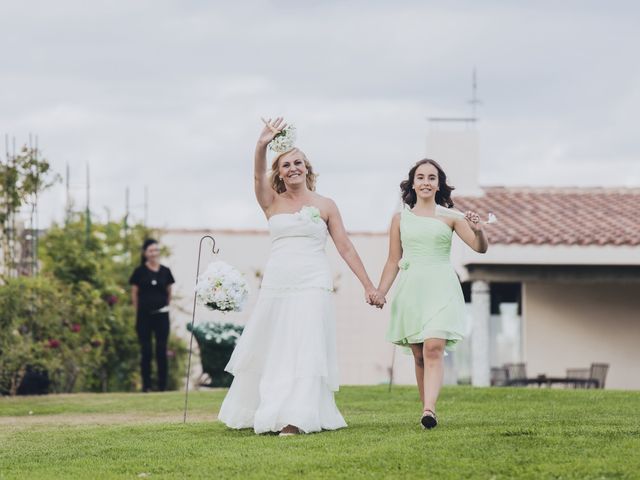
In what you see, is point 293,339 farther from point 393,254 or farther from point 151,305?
point 151,305

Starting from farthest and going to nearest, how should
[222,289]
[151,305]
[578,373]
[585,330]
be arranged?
1. [585,330]
2. [578,373]
3. [151,305]
4. [222,289]

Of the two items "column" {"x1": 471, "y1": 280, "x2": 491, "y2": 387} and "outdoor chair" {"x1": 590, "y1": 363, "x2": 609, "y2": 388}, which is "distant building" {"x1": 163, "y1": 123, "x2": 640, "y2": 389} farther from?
"outdoor chair" {"x1": 590, "y1": 363, "x2": 609, "y2": 388}

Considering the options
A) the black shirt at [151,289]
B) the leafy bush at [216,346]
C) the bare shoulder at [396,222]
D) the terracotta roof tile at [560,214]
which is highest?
the terracotta roof tile at [560,214]

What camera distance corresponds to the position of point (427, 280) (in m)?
10.1

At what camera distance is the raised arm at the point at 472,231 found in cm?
989

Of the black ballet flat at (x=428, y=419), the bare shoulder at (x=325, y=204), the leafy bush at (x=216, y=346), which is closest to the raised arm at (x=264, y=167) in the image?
the bare shoulder at (x=325, y=204)

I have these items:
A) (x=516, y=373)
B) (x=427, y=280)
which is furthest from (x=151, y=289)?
(x=516, y=373)

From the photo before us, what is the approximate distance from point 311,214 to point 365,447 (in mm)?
1914

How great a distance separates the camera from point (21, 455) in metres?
9.73

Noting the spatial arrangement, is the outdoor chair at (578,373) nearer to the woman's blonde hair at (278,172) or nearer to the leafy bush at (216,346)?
the leafy bush at (216,346)

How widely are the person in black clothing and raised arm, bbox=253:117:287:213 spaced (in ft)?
28.8

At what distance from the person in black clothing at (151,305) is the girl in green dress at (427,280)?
8858 mm

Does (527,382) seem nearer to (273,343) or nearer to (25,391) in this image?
(25,391)

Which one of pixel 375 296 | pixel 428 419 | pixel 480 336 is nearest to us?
pixel 428 419
